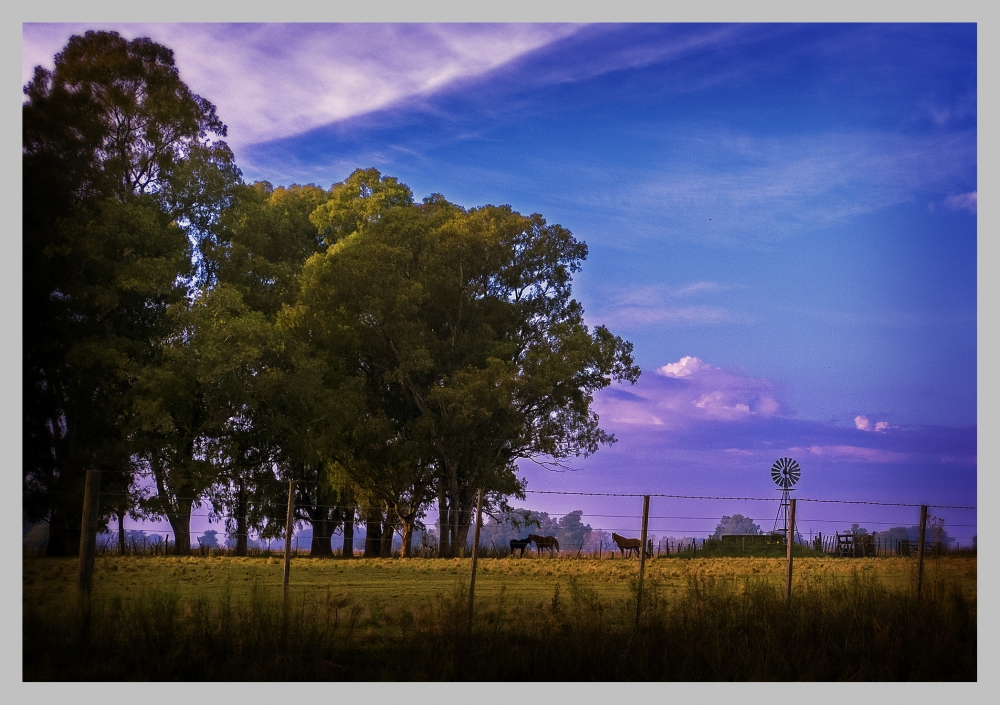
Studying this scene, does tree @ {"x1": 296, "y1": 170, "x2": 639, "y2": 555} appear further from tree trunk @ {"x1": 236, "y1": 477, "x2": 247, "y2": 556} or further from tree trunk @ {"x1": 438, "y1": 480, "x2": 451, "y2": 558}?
tree trunk @ {"x1": 236, "y1": 477, "x2": 247, "y2": 556}

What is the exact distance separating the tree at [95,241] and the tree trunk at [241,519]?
571cm

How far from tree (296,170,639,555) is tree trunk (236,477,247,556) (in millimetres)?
3982

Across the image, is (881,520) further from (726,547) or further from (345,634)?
(726,547)

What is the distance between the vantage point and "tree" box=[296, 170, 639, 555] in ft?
69.7

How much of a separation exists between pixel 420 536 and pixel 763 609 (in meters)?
16.0

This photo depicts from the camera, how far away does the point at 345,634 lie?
8633 millimetres

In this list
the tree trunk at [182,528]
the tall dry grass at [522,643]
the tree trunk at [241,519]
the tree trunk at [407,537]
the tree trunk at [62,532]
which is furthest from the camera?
the tree trunk at [407,537]

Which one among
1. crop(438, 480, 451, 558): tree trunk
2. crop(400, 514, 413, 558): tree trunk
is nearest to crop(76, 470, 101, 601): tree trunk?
crop(438, 480, 451, 558): tree trunk

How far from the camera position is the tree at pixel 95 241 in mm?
10688

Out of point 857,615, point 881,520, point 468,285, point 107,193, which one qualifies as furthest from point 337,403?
point 857,615

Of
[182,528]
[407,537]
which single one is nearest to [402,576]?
[182,528]

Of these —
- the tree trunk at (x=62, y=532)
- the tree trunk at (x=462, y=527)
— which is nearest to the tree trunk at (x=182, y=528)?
the tree trunk at (x=62, y=532)

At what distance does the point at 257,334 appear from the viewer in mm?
18938

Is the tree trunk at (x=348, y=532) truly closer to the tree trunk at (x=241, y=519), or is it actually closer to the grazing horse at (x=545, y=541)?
the tree trunk at (x=241, y=519)
